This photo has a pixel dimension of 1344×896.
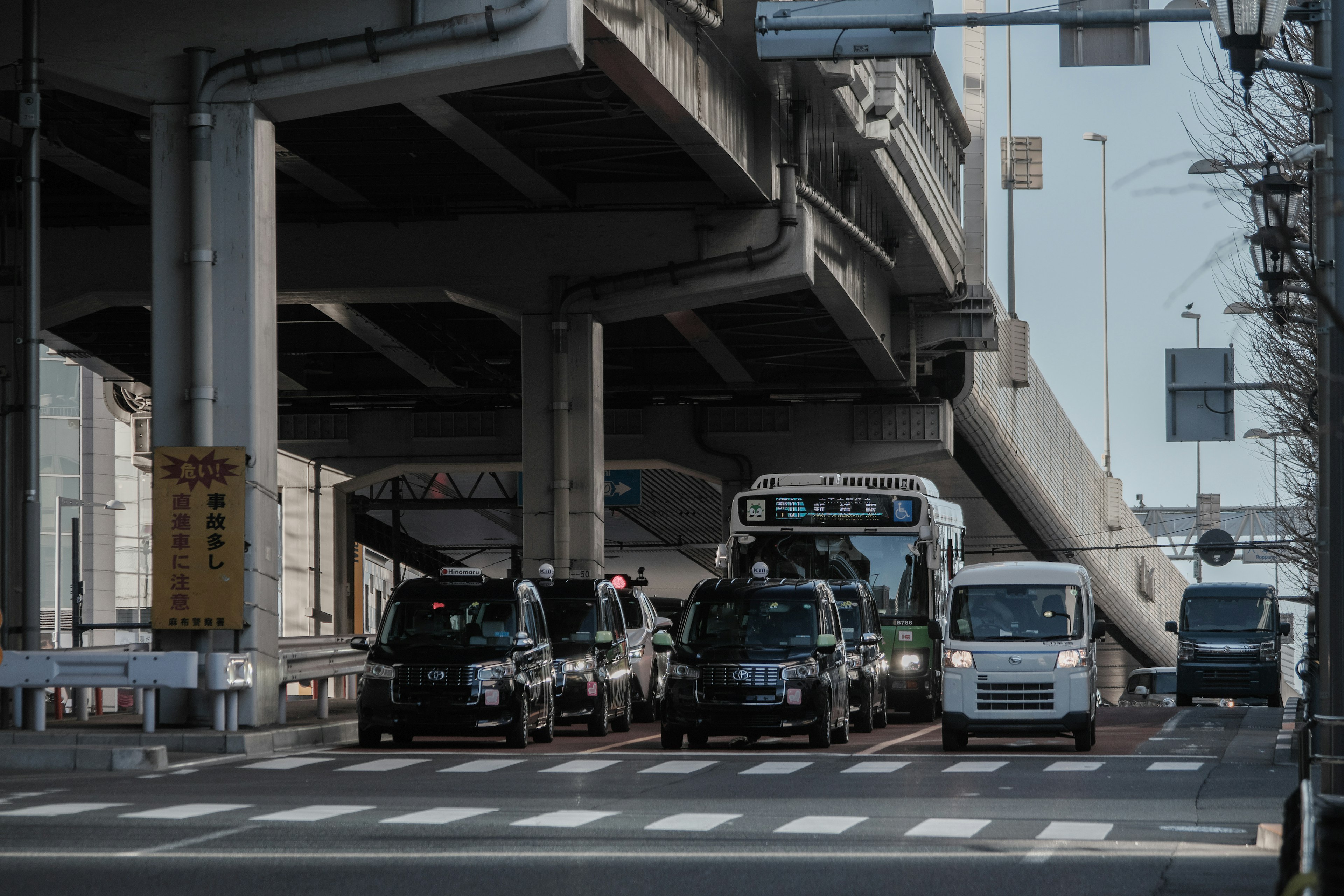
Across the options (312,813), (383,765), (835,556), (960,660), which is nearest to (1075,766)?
(960,660)

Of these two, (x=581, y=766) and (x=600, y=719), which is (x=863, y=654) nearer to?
(x=600, y=719)

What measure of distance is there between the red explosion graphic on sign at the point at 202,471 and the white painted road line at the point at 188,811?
689 cm

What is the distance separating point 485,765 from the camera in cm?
1906

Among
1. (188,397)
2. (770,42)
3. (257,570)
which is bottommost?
(257,570)

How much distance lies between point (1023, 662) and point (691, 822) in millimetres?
9164

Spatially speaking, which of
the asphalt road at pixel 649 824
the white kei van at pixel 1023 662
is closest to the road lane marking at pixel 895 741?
the asphalt road at pixel 649 824

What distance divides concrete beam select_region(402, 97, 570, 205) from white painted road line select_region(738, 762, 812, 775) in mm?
9040

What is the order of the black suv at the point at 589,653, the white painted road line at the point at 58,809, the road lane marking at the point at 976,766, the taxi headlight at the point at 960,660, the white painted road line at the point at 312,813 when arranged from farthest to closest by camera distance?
the black suv at the point at 589,653 < the taxi headlight at the point at 960,660 < the road lane marking at the point at 976,766 < the white painted road line at the point at 58,809 < the white painted road line at the point at 312,813

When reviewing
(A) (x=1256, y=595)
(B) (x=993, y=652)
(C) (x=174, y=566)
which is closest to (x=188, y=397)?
(C) (x=174, y=566)

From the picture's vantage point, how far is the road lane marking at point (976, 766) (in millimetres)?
18812

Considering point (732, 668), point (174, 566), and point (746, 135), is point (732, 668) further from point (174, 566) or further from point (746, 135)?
point (746, 135)

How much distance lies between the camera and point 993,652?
71.9 ft

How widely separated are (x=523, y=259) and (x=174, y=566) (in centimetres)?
1336

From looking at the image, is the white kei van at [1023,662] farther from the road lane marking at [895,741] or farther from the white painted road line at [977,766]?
the white painted road line at [977,766]
